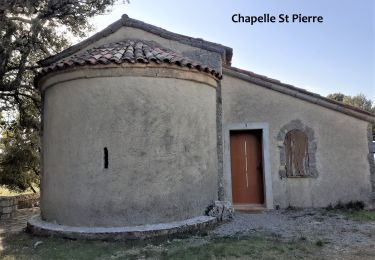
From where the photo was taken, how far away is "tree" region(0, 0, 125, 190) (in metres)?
10.8

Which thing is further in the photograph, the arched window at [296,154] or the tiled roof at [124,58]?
the arched window at [296,154]

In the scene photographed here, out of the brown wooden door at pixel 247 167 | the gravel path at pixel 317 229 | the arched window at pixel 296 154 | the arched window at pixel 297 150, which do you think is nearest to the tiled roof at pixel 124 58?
the brown wooden door at pixel 247 167

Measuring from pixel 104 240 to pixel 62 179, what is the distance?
6.22 ft

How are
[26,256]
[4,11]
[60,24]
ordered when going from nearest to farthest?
[26,256], [4,11], [60,24]

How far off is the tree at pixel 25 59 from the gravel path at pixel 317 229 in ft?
26.3

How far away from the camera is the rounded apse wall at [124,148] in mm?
7816

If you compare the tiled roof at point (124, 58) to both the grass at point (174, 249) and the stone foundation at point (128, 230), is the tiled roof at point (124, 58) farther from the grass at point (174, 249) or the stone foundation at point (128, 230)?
the grass at point (174, 249)

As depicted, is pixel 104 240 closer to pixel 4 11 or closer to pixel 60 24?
pixel 4 11

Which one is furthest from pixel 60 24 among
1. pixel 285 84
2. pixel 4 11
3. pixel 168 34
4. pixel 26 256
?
pixel 26 256

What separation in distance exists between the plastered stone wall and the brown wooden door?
23.8 inches

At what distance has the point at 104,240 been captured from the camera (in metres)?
7.23

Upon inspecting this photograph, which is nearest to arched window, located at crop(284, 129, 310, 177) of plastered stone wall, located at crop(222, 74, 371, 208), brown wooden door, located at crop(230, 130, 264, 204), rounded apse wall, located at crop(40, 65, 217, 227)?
plastered stone wall, located at crop(222, 74, 371, 208)

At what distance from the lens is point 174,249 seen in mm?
6469

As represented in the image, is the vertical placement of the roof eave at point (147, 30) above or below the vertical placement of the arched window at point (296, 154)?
above
